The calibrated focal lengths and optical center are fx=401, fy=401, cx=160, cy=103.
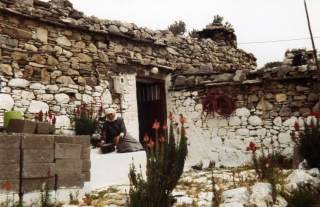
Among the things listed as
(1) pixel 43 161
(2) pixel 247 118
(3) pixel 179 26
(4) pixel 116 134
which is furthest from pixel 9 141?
(3) pixel 179 26

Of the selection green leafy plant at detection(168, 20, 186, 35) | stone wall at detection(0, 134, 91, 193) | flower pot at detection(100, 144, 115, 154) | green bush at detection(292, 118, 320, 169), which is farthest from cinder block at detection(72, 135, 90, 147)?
green leafy plant at detection(168, 20, 186, 35)

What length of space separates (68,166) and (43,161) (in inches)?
15.8

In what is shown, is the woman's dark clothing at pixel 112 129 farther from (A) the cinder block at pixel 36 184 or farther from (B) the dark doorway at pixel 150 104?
(A) the cinder block at pixel 36 184

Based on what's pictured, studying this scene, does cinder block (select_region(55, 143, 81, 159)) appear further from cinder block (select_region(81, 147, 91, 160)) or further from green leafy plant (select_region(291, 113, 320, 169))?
green leafy plant (select_region(291, 113, 320, 169))

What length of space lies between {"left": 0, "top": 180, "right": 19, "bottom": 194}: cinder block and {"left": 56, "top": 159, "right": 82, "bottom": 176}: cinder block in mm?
611

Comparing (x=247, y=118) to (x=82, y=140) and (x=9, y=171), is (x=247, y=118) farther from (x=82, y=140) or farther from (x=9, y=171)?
(x=9, y=171)

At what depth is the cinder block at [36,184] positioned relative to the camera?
498 centimetres

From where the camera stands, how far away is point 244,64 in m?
13.7

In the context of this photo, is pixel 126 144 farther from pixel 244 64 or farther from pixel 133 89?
pixel 244 64

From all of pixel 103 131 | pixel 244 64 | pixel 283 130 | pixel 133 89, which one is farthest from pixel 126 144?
pixel 244 64

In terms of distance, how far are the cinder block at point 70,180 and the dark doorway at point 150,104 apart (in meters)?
4.61

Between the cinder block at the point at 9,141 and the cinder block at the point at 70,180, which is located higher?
the cinder block at the point at 9,141

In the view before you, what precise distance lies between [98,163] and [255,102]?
4.07 m

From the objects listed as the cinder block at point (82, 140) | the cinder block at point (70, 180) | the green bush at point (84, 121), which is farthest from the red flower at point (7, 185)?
the green bush at point (84, 121)
